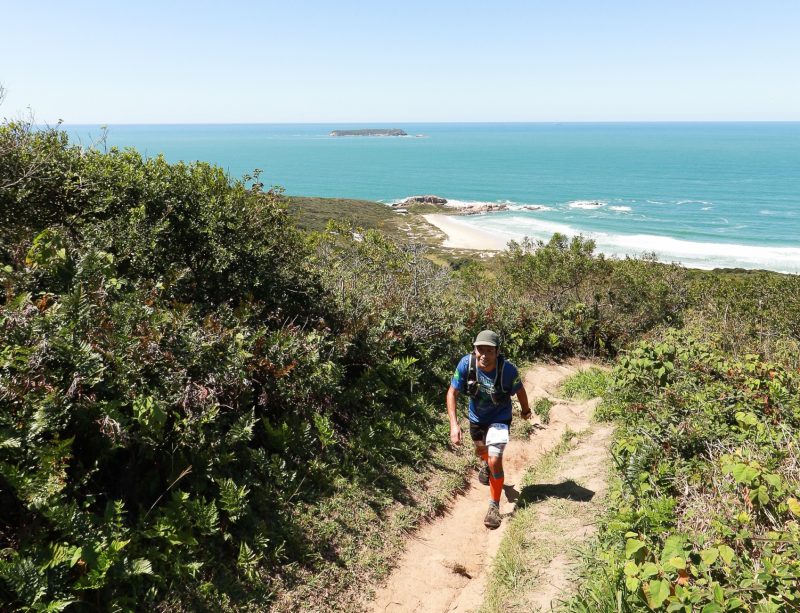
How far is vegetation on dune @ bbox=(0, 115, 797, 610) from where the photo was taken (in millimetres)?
3920

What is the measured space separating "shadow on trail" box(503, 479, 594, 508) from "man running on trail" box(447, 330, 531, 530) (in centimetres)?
49

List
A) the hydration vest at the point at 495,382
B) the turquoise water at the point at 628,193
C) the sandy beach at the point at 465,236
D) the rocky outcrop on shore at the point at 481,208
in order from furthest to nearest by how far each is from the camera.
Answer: the rocky outcrop on shore at the point at 481,208 → the sandy beach at the point at 465,236 → the turquoise water at the point at 628,193 → the hydration vest at the point at 495,382

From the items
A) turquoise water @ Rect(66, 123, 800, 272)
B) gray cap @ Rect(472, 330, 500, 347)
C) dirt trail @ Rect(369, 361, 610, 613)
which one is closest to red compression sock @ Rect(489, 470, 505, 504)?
dirt trail @ Rect(369, 361, 610, 613)

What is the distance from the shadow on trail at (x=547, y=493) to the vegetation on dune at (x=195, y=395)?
2.65 feet

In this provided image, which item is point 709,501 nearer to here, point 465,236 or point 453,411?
point 453,411

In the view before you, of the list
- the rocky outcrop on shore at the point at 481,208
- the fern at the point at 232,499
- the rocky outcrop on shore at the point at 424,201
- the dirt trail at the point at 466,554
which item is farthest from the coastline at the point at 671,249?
the fern at the point at 232,499

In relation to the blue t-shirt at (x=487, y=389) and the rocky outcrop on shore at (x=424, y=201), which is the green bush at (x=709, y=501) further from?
the rocky outcrop on shore at (x=424, y=201)

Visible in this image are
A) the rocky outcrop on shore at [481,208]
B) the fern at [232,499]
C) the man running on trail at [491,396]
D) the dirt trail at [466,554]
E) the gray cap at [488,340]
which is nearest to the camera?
the dirt trail at [466,554]

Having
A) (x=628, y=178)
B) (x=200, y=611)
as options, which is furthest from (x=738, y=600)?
(x=628, y=178)

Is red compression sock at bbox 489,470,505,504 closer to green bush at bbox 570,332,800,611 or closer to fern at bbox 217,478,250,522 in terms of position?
green bush at bbox 570,332,800,611

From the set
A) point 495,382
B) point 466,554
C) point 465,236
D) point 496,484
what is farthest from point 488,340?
point 465,236

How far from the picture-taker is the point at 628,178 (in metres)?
137

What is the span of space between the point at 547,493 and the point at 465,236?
7483 centimetres

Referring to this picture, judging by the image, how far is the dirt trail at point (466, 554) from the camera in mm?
4648
